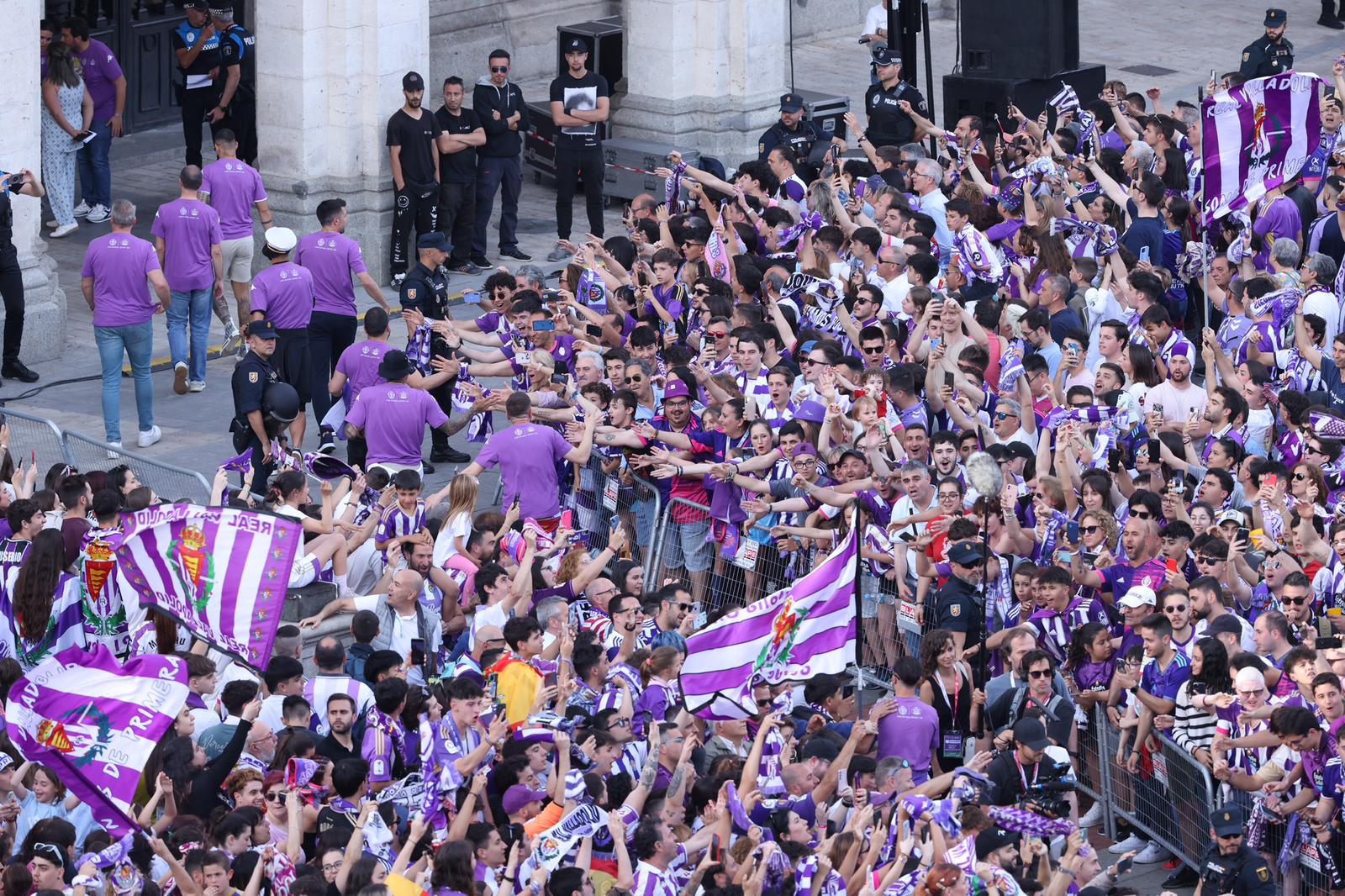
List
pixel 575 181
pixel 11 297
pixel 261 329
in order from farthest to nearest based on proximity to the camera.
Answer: pixel 575 181 → pixel 11 297 → pixel 261 329

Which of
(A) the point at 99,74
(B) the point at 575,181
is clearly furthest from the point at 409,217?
(A) the point at 99,74

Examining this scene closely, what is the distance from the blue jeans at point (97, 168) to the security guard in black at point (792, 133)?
6411 millimetres

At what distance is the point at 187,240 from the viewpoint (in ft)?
60.8

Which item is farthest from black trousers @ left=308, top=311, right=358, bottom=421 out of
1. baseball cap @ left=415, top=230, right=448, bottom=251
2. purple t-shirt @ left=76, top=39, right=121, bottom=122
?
purple t-shirt @ left=76, top=39, right=121, bottom=122

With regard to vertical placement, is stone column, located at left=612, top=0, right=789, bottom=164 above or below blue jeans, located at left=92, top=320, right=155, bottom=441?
above

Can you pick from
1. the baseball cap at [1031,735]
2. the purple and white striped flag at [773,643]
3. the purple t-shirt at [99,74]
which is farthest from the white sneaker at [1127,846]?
the purple t-shirt at [99,74]

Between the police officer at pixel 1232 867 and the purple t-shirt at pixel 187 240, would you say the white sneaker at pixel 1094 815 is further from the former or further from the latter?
the purple t-shirt at pixel 187 240

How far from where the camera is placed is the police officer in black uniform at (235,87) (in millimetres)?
24125

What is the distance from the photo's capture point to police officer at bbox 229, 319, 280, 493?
1597 cm

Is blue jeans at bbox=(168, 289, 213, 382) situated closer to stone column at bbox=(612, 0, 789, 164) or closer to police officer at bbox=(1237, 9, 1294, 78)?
stone column at bbox=(612, 0, 789, 164)

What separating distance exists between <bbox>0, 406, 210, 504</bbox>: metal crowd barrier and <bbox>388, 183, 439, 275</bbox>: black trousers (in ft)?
18.5

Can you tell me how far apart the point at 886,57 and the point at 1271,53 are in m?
4.74

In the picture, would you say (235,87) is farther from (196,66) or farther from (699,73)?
(699,73)

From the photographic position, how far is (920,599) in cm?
1378
